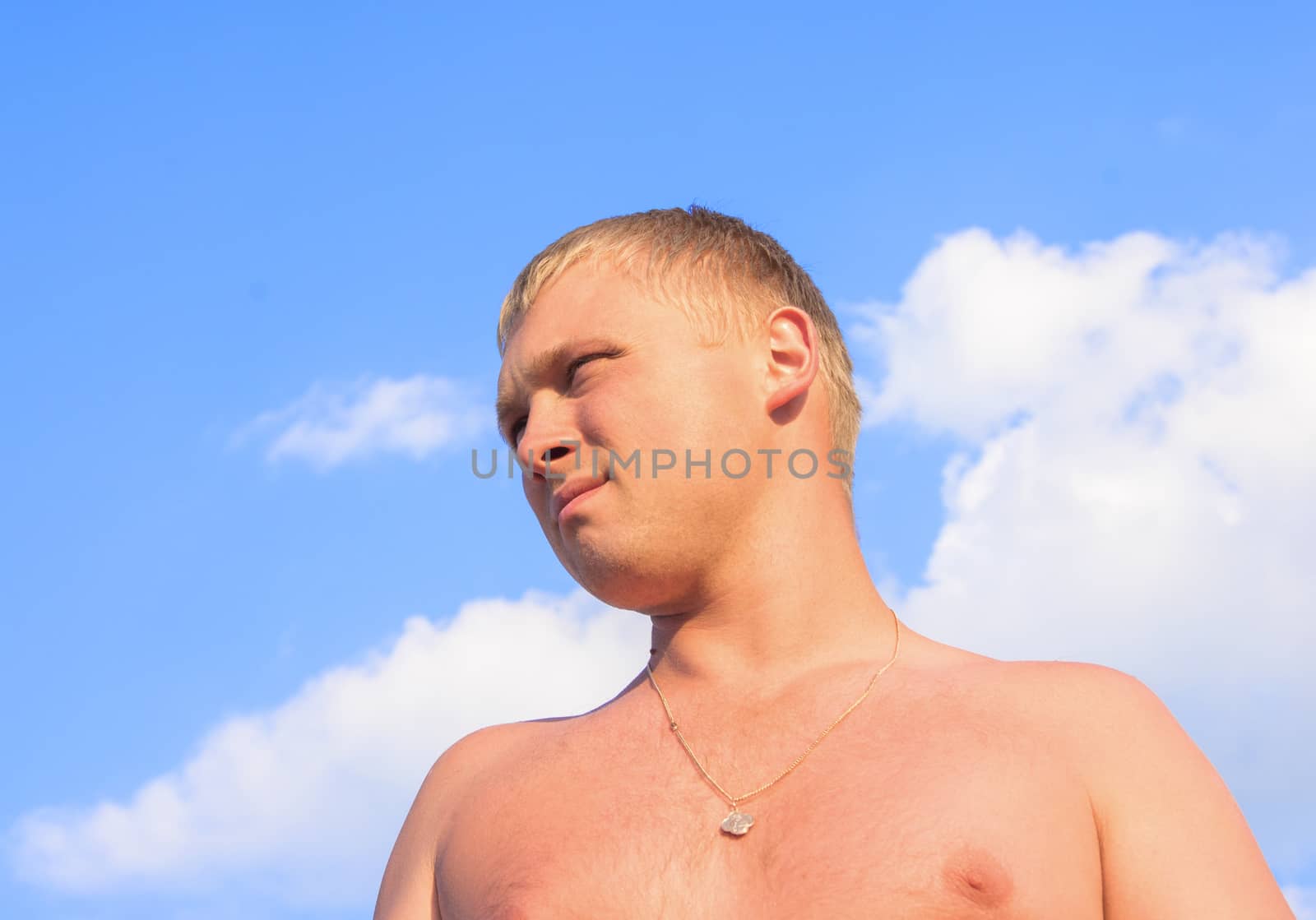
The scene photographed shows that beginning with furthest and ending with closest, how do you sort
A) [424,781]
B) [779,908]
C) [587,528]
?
1. [424,781]
2. [587,528]
3. [779,908]

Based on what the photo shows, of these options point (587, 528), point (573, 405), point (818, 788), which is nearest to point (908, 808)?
point (818, 788)

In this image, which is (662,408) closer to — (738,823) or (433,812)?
(738,823)

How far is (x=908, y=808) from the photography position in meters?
3.29

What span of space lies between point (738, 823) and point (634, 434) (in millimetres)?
1131

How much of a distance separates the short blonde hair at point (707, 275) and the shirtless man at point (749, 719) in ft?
0.04

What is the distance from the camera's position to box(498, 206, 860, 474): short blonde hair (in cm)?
420

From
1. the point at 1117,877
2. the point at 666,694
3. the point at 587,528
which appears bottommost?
the point at 1117,877

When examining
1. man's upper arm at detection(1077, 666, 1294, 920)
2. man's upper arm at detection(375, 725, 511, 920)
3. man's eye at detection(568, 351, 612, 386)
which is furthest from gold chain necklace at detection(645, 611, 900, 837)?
man's eye at detection(568, 351, 612, 386)

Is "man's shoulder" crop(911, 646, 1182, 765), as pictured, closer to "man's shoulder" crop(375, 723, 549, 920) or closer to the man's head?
the man's head

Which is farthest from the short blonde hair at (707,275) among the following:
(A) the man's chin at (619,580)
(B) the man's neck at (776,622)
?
(A) the man's chin at (619,580)

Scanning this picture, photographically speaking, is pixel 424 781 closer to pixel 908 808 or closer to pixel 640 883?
pixel 640 883

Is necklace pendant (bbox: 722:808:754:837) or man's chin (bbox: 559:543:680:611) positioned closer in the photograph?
necklace pendant (bbox: 722:808:754:837)

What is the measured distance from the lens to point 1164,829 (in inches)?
128

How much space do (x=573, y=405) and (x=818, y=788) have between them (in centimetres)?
136
